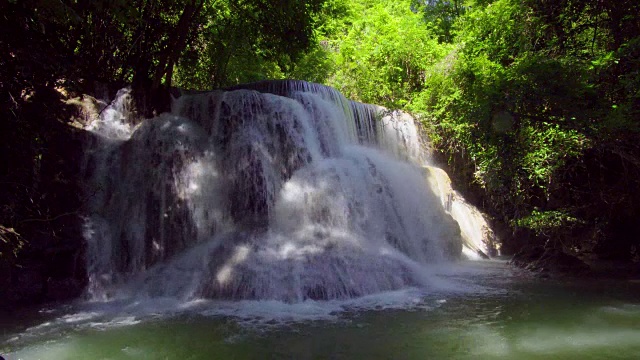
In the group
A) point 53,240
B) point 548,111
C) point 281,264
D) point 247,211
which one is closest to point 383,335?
point 281,264

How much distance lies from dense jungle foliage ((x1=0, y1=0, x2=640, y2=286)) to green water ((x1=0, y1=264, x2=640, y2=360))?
1403 mm

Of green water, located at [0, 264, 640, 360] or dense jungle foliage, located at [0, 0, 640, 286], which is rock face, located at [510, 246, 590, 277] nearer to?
dense jungle foliage, located at [0, 0, 640, 286]

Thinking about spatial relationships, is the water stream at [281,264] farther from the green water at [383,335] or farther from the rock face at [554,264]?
the rock face at [554,264]

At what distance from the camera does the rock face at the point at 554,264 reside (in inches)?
384

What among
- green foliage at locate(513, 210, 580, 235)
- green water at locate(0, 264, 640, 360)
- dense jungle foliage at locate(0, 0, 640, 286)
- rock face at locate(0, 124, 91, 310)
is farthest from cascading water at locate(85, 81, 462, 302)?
green foliage at locate(513, 210, 580, 235)

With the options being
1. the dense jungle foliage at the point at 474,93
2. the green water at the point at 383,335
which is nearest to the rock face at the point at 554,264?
the dense jungle foliage at the point at 474,93

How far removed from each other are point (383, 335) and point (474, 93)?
207 inches

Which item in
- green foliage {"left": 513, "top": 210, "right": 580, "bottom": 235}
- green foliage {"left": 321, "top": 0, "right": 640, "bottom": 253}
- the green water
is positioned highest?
green foliage {"left": 321, "top": 0, "right": 640, "bottom": 253}

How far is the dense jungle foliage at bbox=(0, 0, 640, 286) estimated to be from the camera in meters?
5.79

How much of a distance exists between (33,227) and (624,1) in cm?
1075

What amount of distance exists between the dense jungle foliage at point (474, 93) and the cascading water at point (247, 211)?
88 centimetres

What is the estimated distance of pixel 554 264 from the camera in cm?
995

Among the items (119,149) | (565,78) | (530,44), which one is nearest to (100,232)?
(119,149)

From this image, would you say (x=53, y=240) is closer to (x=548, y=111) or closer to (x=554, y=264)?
(x=548, y=111)
